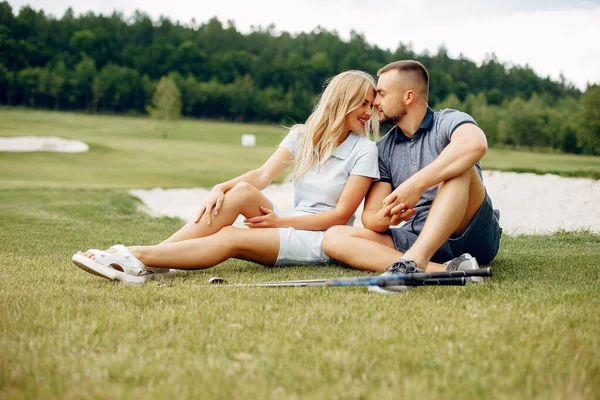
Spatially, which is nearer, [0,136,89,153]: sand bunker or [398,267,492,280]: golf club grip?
[398,267,492,280]: golf club grip

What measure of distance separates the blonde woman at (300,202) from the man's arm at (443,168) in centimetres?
59

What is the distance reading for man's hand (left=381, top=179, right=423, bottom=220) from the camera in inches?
141

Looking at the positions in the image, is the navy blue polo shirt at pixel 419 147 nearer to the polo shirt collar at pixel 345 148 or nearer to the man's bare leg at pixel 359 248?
the polo shirt collar at pixel 345 148

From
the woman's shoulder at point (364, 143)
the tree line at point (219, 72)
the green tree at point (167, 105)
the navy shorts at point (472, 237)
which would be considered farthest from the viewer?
the tree line at point (219, 72)

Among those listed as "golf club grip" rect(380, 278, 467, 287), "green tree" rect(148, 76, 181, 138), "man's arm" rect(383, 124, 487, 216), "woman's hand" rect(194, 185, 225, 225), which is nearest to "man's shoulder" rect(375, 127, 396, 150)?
"man's arm" rect(383, 124, 487, 216)

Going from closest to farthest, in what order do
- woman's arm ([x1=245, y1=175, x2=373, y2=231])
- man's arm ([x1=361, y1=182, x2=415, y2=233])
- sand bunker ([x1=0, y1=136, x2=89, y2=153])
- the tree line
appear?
man's arm ([x1=361, y1=182, x2=415, y2=233]) → woman's arm ([x1=245, y1=175, x2=373, y2=231]) → sand bunker ([x1=0, y1=136, x2=89, y2=153]) → the tree line

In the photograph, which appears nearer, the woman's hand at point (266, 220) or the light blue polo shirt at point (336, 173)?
the woman's hand at point (266, 220)

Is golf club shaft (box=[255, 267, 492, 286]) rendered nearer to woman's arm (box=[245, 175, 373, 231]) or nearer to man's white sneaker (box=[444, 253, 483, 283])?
man's white sneaker (box=[444, 253, 483, 283])

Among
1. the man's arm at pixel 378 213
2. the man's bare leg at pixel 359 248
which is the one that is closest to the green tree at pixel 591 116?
the man's arm at pixel 378 213

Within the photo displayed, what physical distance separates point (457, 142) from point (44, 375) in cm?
264

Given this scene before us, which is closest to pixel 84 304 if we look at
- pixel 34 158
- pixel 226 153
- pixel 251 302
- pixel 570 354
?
pixel 251 302

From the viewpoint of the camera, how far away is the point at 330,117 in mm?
4305

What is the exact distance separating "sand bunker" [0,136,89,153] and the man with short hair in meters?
20.3

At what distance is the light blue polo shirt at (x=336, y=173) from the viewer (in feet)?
13.7
